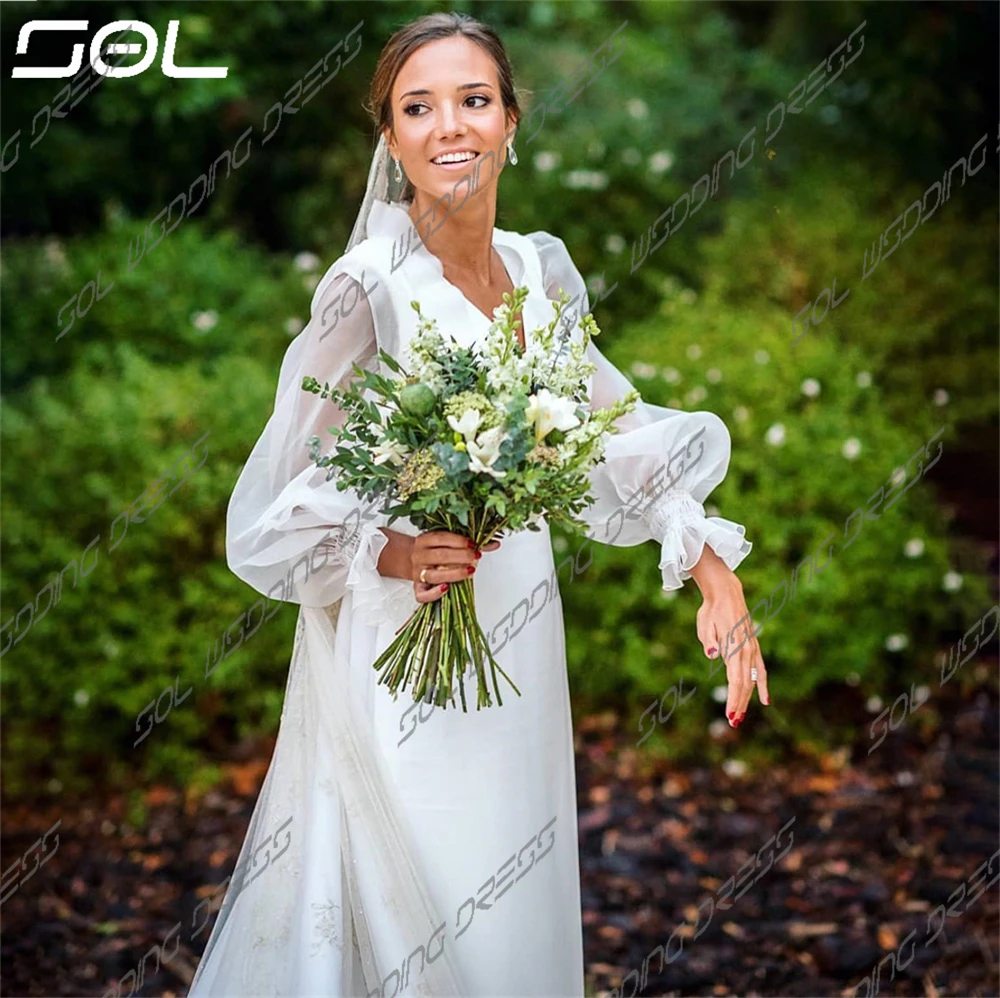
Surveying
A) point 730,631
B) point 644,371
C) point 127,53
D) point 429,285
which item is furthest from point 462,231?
point 127,53

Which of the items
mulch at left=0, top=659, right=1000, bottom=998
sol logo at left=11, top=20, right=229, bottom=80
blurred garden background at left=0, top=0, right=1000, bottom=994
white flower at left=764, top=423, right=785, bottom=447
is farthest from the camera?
sol logo at left=11, top=20, right=229, bottom=80

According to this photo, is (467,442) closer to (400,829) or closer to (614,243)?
(400,829)

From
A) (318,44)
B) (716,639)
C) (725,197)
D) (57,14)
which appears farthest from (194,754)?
(725,197)

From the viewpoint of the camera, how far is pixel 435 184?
271cm

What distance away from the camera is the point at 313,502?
8.58ft

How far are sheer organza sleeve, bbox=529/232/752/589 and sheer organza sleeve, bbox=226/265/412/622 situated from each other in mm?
521

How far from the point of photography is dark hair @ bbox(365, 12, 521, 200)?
2696 mm

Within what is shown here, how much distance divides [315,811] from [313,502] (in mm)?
648

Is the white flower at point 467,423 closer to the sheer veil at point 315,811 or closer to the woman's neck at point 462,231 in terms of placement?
the sheer veil at point 315,811

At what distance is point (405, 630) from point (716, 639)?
63 centimetres

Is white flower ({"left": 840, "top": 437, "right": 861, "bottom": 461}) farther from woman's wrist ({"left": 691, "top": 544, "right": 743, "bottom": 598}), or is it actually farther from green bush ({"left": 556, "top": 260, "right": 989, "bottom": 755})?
woman's wrist ({"left": 691, "top": 544, "right": 743, "bottom": 598})

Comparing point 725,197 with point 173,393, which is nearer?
point 173,393

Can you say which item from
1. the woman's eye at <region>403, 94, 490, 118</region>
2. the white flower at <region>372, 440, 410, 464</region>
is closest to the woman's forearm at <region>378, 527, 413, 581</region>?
the white flower at <region>372, 440, 410, 464</region>

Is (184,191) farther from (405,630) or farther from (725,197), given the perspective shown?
(405,630)
